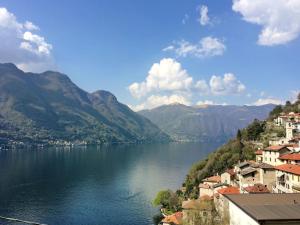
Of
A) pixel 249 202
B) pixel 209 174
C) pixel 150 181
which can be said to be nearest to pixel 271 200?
pixel 249 202

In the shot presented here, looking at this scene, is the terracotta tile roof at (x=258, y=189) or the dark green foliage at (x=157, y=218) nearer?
the terracotta tile roof at (x=258, y=189)

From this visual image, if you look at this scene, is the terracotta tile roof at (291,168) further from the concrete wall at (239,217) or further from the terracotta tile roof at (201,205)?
the concrete wall at (239,217)

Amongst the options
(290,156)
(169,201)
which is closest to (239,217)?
(290,156)

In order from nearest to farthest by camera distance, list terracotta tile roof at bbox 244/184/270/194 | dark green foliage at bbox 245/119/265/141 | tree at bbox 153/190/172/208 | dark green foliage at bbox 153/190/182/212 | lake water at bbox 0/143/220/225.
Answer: terracotta tile roof at bbox 244/184/270/194 < dark green foliage at bbox 153/190/182/212 < lake water at bbox 0/143/220/225 < tree at bbox 153/190/172/208 < dark green foliage at bbox 245/119/265/141

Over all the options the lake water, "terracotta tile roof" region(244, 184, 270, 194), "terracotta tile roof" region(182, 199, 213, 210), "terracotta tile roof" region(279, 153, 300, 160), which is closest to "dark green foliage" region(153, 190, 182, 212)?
the lake water

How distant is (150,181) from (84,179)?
98.0 ft

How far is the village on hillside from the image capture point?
3059 cm

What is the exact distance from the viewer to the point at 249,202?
34250mm

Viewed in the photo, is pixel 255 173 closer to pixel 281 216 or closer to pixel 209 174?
pixel 209 174

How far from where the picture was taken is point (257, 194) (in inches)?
1449

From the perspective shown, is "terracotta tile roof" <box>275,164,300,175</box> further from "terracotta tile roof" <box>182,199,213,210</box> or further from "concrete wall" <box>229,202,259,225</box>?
"concrete wall" <box>229,202,259,225</box>

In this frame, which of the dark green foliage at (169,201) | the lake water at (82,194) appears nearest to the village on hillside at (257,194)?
the dark green foliage at (169,201)

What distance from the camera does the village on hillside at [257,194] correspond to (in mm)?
30594

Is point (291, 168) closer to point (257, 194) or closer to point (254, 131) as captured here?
point (257, 194)
